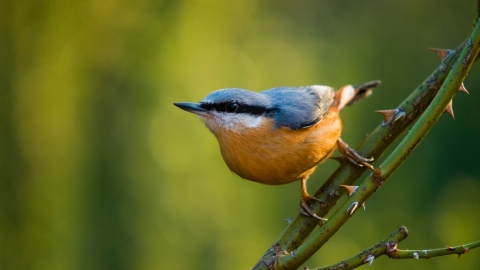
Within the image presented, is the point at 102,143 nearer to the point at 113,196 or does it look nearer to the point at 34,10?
the point at 113,196

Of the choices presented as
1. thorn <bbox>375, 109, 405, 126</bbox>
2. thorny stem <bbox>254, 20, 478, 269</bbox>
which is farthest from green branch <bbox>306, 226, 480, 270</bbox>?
thorn <bbox>375, 109, 405, 126</bbox>

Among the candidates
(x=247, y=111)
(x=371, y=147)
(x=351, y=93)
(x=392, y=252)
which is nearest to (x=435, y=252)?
(x=392, y=252)

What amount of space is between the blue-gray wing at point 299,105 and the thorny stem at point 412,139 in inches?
42.6

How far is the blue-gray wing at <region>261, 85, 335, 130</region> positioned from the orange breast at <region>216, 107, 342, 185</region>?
0.15 feet

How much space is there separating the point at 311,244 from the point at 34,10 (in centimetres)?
309

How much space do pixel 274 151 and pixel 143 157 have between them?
1.70 metres

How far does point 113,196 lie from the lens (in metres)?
3.84

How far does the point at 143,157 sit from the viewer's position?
3924 mm

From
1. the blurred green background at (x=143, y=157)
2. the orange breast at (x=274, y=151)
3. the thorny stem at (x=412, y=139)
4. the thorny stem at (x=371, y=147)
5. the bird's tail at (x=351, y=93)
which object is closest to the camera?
the thorny stem at (x=412, y=139)

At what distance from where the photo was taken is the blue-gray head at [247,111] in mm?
2527

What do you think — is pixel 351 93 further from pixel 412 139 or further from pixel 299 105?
pixel 412 139

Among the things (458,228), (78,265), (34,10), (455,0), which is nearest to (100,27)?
(34,10)

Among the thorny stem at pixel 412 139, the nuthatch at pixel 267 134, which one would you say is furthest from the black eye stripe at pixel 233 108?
the thorny stem at pixel 412 139

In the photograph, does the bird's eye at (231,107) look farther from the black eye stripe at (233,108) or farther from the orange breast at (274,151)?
the orange breast at (274,151)
